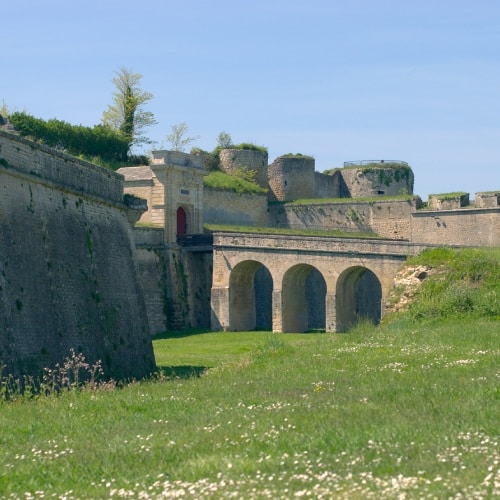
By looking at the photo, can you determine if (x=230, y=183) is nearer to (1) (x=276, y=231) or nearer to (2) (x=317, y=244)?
(1) (x=276, y=231)

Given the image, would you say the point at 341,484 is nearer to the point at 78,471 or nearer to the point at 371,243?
the point at 78,471

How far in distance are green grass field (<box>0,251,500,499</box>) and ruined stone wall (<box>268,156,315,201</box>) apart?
3686cm

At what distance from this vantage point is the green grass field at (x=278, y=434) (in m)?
9.62

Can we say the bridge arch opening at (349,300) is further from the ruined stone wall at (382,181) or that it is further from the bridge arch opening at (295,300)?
the ruined stone wall at (382,181)

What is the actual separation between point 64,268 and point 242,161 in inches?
1412

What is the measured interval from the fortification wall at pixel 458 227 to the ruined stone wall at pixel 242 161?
31.9 feet

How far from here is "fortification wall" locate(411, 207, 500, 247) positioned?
47.8 m

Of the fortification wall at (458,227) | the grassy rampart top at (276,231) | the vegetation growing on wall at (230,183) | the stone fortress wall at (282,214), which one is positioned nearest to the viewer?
the stone fortress wall at (282,214)

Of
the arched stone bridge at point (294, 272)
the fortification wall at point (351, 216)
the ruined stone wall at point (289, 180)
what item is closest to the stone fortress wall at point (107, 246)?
the fortification wall at point (351, 216)

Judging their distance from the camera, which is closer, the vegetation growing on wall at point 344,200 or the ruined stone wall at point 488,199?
the ruined stone wall at point 488,199

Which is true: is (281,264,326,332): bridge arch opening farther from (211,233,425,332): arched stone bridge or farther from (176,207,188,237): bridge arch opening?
(176,207,188,237): bridge arch opening

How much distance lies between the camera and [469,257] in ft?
124

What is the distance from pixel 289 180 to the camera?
58.6 meters

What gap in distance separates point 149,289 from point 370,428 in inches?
1289
